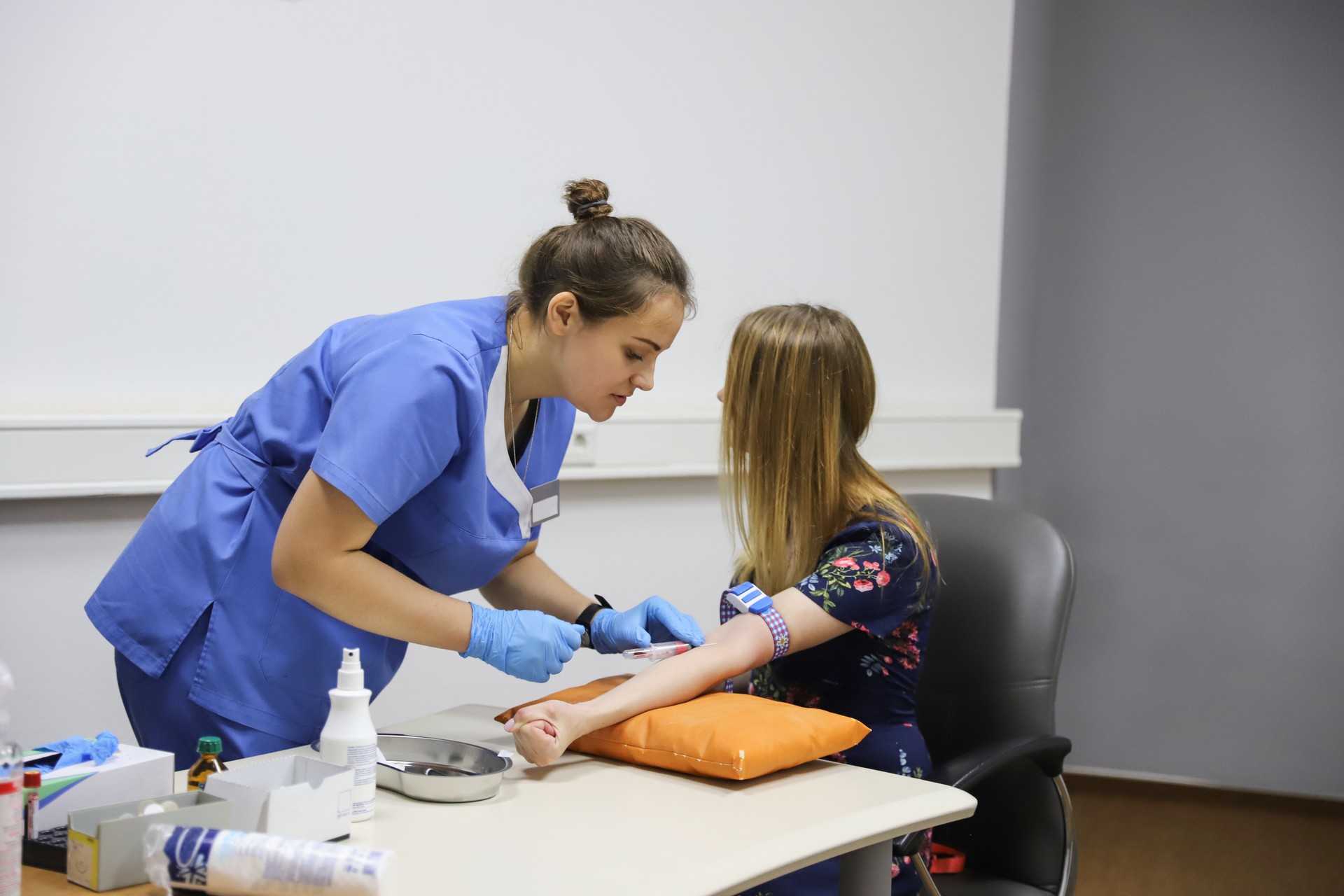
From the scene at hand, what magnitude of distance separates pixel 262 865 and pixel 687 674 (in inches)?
24.9

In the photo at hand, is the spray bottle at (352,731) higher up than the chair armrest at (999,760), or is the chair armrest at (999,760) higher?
the spray bottle at (352,731)

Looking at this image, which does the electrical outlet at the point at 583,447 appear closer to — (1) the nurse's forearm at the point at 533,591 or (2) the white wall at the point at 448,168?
(2) the white wall at the point at 448,168

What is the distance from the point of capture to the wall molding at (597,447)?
5.64ft

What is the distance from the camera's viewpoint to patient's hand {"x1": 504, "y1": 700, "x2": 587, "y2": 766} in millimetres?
1220

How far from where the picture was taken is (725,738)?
1209mm

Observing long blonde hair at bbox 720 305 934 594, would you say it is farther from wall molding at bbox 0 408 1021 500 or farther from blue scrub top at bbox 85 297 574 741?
wall molding at bbox 0 408 1021 500

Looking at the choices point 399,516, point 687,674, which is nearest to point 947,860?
point 687,674

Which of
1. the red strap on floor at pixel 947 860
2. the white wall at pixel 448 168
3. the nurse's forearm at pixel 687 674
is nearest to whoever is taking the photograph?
the nurse's forearm at pixel 687 674

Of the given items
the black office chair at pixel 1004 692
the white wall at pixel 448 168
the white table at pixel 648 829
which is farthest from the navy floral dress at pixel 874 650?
the white wall at pixel 448 168

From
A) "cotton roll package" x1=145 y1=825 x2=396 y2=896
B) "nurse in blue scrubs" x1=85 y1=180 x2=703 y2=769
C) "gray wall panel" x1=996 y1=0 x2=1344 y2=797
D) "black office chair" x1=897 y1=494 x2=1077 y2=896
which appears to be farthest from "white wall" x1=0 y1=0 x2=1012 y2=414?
"cotton roll package" x1=145 y1=825 x2=396 y2=896

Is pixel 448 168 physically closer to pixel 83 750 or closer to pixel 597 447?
pixel 597 447

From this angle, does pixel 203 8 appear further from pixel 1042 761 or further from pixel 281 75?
pixel 1042 761

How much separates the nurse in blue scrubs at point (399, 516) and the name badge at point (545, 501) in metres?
0.02

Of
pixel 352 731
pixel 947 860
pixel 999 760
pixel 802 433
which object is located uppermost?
pixel 802 433
